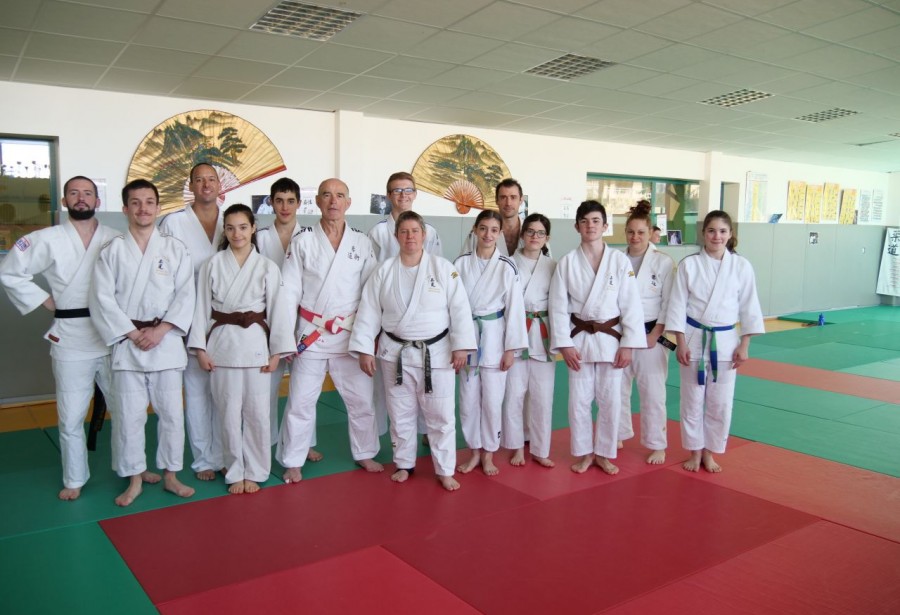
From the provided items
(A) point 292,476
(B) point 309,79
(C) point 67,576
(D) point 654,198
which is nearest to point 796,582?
(A) point 292,476

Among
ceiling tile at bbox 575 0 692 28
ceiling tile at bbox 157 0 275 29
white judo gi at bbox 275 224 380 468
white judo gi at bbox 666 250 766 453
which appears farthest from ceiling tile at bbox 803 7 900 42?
ceiling tile at bbox 157 0 275 29

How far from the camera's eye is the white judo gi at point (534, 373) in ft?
12.2

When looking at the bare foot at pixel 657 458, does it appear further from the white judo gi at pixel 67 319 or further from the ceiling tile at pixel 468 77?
the ceiling tile at pixel 468 77

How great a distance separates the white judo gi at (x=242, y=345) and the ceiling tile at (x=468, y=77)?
274cm

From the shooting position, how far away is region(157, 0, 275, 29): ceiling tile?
382cm

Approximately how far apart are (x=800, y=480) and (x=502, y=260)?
1930mm

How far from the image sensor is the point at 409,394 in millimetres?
3498

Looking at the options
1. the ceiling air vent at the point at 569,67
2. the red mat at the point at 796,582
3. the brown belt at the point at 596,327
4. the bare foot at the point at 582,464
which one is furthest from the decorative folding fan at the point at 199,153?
the red mat at the point at 796,582

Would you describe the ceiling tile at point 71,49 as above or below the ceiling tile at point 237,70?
below

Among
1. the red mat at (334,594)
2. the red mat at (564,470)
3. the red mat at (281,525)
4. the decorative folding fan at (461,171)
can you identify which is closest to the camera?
the red mat at (334,594)

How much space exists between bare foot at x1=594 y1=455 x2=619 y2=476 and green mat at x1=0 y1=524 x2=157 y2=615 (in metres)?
2.31

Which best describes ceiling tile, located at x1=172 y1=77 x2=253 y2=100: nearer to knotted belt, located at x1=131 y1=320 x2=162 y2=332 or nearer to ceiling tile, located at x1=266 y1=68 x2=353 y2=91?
ceiling tile, located at x1=266 y1=68 x2=353 y2=91

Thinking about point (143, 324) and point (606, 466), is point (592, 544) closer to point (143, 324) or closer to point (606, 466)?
point (606, 466)

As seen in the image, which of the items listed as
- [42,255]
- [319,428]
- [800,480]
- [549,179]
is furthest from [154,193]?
[549,179]
